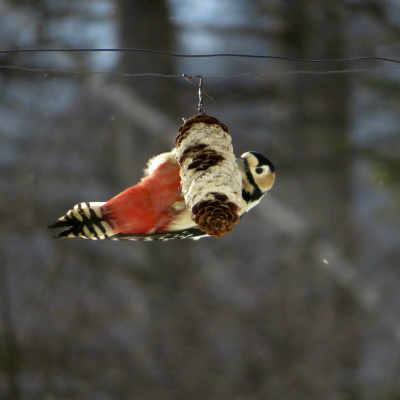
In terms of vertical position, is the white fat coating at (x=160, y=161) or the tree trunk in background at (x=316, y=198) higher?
the tree trunk in background at (x=316, y=198)

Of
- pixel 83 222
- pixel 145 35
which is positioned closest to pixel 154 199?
pixel 83 222

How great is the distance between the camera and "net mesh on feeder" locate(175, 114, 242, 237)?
847 mm

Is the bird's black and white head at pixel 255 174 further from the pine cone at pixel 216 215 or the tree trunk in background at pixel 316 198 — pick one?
the tree trunk in background at pixel 316 198

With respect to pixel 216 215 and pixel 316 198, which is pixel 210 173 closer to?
pixel 216 215

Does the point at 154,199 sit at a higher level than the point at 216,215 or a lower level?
higher

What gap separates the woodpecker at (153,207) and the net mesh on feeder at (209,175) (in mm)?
64

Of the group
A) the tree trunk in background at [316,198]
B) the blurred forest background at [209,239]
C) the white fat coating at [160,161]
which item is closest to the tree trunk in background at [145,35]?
the blurred forest background at [209,239]

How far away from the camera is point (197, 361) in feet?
10.5

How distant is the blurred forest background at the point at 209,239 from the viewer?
3096mm

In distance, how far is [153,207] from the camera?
1003 millimetres

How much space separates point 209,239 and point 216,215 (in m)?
2.44

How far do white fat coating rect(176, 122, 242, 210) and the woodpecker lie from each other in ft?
0.18

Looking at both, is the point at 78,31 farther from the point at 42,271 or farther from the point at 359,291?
the point at 359,291

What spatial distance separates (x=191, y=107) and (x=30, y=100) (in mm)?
851
